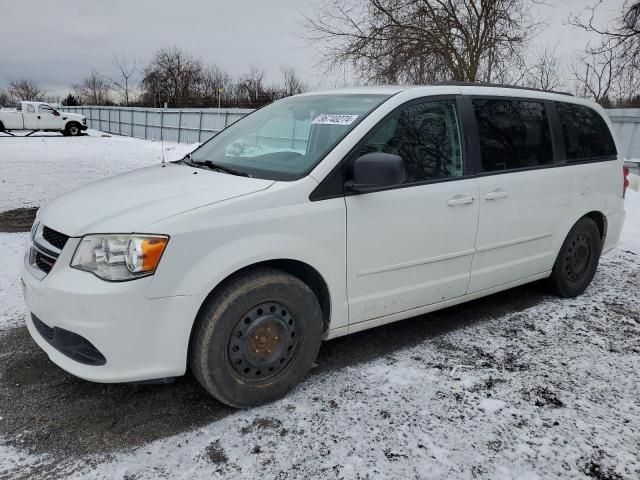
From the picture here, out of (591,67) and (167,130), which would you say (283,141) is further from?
(167,130)

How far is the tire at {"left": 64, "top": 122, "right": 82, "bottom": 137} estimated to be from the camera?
93.8 feet

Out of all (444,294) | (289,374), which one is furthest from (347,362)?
(444,294)

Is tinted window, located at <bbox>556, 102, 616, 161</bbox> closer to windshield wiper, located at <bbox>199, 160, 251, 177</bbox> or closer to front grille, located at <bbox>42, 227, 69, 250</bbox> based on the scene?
windshield wiper, located at <bbox>199, 160, 251, 177</bbox>

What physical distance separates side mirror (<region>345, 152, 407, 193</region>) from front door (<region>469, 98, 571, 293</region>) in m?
1.02

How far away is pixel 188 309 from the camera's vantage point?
244cm

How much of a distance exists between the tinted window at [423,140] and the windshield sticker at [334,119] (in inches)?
7.0

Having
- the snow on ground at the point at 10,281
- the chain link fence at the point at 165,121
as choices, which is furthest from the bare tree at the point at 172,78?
the snow on ground at the point at 10,281

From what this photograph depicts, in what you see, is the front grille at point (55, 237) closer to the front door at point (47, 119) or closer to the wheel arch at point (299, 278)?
the wheel arch at point (299, 278)

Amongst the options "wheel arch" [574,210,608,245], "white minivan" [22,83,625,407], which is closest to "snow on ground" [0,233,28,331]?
"white minivan" [22,83,625,407]

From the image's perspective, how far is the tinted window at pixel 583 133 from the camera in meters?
4.23

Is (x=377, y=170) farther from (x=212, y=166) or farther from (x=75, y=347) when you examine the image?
(x=75, y=347)

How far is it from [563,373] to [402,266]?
123 cm

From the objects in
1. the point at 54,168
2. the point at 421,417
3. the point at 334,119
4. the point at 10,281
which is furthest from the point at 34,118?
the point at 421,417

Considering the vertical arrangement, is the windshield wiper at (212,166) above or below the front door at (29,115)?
below
